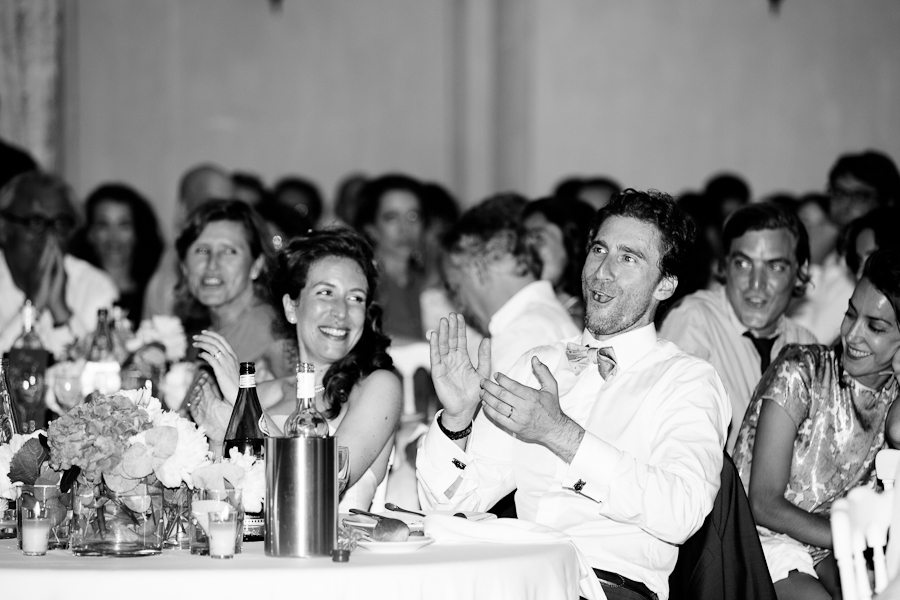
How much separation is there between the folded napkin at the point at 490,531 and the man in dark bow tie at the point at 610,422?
0.16m

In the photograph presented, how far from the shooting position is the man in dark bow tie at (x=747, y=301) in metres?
3.66

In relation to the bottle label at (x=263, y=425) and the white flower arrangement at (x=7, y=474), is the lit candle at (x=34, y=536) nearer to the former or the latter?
the white flower arrangement at (x=7, y=474)

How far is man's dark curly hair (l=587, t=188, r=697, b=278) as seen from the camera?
8.84 feet

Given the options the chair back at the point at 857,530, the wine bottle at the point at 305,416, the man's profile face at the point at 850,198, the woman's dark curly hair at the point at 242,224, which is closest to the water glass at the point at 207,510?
the wine bottle at the point at 305,416

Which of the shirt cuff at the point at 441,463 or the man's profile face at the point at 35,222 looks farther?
the man's profile face at the point at 35,222

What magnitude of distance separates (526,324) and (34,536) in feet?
6.66

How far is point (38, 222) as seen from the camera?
471 centimetres

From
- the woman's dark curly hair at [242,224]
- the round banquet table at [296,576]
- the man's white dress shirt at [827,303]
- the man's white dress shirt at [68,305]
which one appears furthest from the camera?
the man's white dress shirt at [827,303]

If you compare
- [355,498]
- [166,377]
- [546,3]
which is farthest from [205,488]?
[546,3]

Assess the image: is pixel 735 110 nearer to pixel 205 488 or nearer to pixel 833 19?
pixel 833 19

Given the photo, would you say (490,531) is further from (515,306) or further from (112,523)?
(515,306)

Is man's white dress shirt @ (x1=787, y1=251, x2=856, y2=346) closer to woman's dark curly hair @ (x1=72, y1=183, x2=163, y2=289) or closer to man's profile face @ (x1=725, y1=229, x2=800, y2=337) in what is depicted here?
man's profile face @ (x1=725, y1=229, x2=800, y2=337)

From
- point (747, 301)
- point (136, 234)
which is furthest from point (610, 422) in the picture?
point (136, 234)

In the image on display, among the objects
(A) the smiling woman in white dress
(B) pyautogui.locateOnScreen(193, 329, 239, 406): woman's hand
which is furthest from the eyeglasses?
(B) pyautogui.locateOnScreen(193, 329, 239, 406): woman's hand
